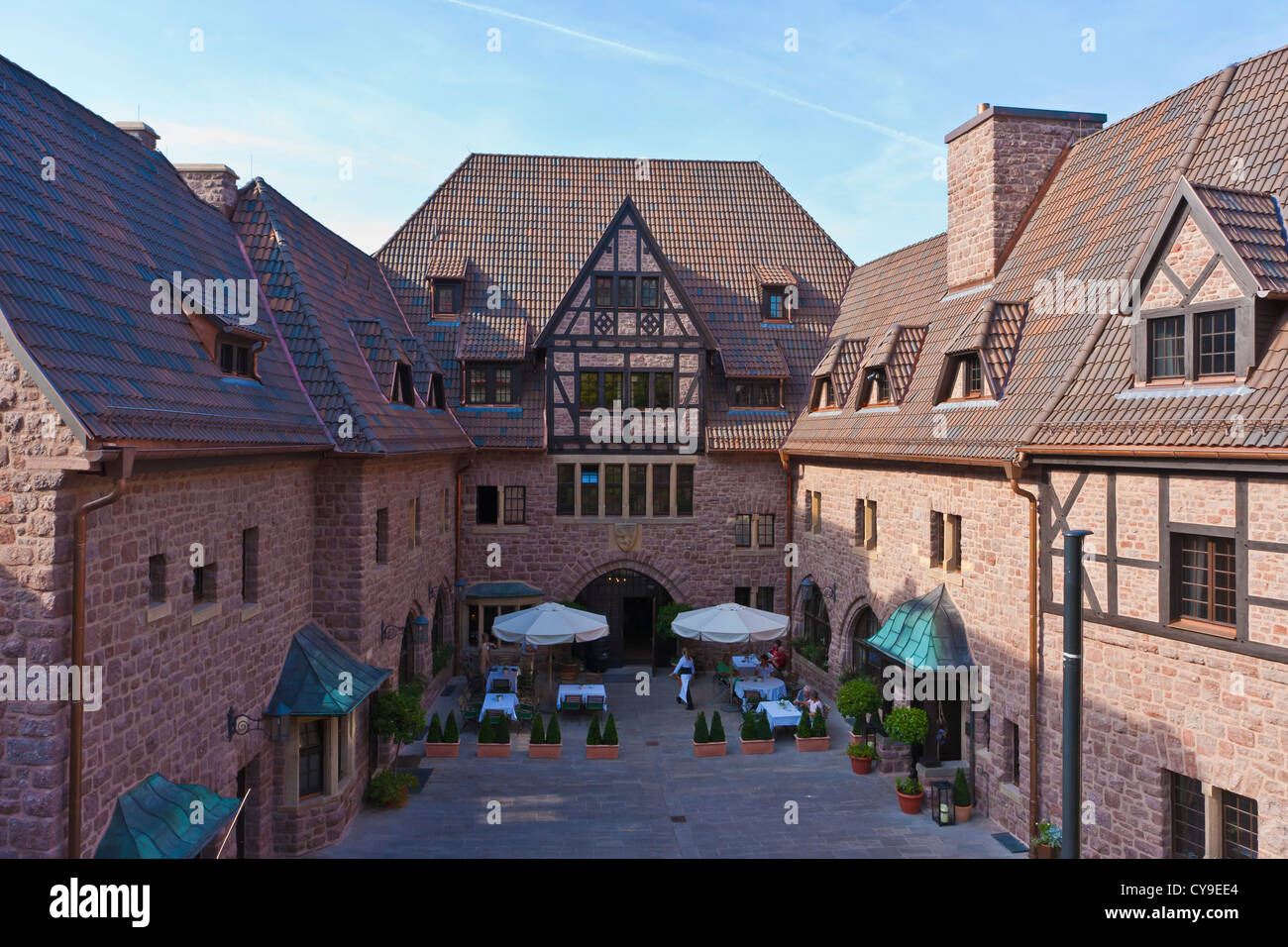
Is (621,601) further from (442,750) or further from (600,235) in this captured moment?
(600,235)

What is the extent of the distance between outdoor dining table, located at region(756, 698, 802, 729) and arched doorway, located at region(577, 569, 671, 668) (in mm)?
6664

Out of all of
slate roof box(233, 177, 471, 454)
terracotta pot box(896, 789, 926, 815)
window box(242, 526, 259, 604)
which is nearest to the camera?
window box(242, 526, 259, 604)

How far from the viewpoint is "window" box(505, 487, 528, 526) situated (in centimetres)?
2489

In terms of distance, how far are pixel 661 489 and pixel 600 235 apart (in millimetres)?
8702

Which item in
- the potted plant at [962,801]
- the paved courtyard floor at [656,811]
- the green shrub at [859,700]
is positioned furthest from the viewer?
the green shrub at [859,700]

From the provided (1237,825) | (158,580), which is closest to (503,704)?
(158,580)

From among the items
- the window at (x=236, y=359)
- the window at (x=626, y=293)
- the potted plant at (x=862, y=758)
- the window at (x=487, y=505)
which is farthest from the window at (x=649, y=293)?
the potted plant at (x=862, y=758)

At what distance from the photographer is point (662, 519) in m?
25.0

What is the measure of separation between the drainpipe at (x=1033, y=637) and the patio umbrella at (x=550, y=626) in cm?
994

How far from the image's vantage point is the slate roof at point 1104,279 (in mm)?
10562

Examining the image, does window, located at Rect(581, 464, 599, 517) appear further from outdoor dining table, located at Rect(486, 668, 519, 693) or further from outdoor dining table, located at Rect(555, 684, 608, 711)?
outdoor dining table, located at Rect(555, 684, 608, 711)

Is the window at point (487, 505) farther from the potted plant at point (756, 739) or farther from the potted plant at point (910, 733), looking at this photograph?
the potted plant at point (910, 733)

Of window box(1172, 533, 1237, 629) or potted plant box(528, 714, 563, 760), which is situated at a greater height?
window box(1172, 533, 1237, 629)

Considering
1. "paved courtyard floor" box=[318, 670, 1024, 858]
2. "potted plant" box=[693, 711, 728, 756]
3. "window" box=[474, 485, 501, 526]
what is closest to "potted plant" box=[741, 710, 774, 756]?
"paved courtyard floor" box=[318, 670, 1024, 858]
